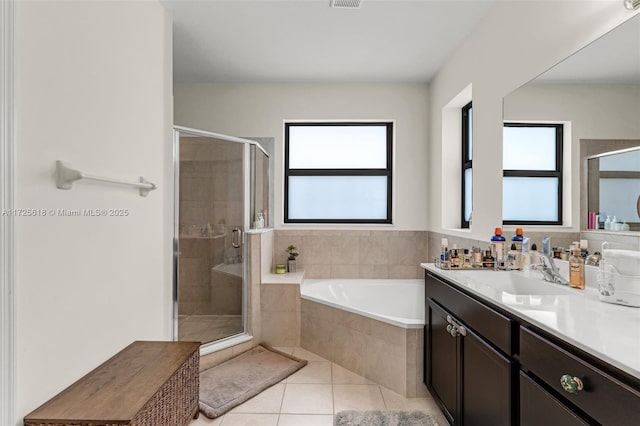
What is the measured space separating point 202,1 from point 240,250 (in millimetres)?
1780

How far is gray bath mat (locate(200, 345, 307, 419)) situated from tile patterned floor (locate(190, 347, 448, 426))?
43 millimetres

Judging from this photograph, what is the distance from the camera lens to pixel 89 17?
143 cm

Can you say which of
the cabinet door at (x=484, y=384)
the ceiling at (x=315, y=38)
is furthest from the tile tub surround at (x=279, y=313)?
the ceiling at (x=315, y=38)

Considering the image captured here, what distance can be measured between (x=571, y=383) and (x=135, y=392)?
134cm

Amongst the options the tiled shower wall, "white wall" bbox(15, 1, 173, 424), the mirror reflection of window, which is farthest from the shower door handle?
the mirror reflection of window

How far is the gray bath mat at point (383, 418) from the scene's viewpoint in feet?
6.04

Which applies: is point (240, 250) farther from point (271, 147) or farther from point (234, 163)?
point (271, 147)

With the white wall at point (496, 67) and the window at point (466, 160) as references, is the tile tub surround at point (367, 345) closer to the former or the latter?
the white wall at point (496, 67)

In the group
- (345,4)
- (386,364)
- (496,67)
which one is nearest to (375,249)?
(386,364)

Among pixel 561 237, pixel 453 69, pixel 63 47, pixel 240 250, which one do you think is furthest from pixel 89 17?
pixel 453 69

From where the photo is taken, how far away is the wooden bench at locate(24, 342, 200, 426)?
1.04 m

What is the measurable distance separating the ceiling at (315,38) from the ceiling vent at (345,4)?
0.04m

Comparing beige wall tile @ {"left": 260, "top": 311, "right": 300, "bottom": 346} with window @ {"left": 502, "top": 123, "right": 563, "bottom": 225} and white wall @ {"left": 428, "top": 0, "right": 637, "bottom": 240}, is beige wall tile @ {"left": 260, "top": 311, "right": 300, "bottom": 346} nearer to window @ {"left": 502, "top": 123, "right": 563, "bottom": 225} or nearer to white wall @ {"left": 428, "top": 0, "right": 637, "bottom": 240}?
white wall @ {"left": 428, "top": 0, "right": 637, "bottom": 240}

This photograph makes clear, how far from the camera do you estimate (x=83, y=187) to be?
1.37 meters
